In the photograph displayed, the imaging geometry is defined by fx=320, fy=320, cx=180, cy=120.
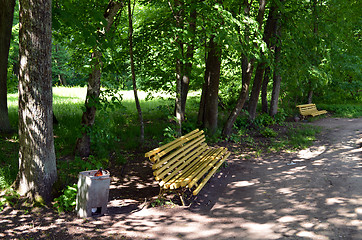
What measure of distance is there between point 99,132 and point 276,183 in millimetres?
4328

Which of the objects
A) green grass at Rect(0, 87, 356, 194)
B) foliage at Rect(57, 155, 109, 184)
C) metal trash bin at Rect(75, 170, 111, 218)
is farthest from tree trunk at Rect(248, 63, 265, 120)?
metal trash bin at Rect(75, 170, 111, 218)

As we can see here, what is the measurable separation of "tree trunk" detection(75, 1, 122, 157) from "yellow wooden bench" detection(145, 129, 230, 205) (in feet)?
6.64

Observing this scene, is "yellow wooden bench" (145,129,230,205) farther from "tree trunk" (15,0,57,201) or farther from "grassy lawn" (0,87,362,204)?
"tree trunk" (15,0,57,201)

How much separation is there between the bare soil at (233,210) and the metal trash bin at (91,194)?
15 centimetres

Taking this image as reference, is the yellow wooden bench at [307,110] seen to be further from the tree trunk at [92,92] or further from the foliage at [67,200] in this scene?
the foliage at [67,200]

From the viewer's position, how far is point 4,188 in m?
5.64

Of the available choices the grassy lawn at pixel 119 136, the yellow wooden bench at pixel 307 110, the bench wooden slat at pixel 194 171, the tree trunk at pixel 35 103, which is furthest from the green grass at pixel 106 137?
the yellow wooden bench at pixel 307 110

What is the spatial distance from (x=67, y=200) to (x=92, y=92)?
10.2ft

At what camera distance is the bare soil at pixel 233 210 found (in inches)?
180

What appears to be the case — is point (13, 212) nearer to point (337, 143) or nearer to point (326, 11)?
point (337, 143)

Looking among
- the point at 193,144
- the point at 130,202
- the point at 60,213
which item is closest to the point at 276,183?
the point at 193,144

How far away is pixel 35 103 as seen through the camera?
5.20m

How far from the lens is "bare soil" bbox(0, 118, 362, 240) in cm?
457

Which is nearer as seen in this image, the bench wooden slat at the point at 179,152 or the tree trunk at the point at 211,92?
the bench wooden slat at the point at 179,152
